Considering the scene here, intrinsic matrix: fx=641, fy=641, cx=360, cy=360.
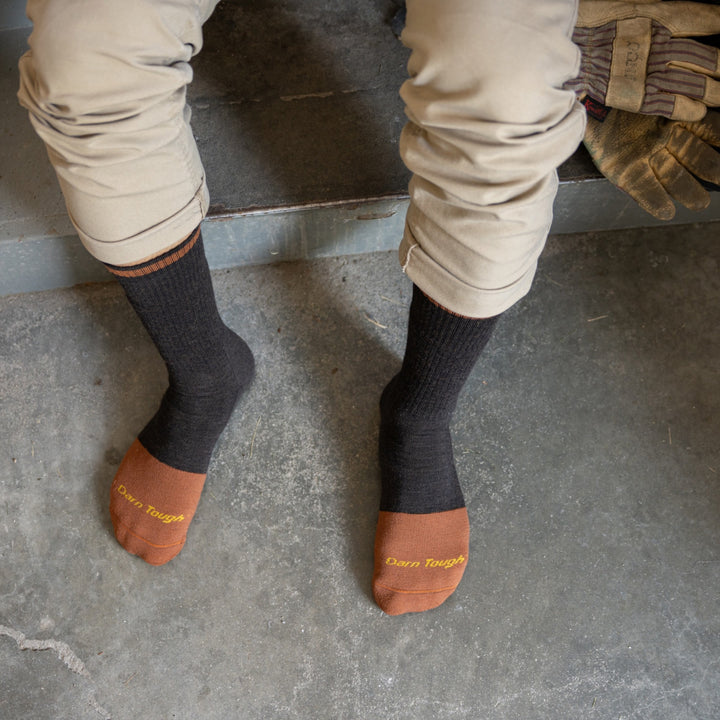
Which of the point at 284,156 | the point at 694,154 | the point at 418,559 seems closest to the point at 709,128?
the point at 694,154

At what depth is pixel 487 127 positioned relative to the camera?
0.64 meters

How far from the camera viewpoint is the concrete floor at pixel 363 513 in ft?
3.27

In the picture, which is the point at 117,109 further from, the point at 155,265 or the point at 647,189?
the point at 647,189

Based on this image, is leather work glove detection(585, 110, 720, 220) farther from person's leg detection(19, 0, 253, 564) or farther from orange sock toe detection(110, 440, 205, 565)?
orange sock toe detection(110, 440, 205, 565)

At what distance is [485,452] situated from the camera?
113 cm

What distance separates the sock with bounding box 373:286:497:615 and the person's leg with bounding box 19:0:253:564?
300mm

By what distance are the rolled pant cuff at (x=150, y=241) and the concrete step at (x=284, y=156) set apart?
0.27 meters

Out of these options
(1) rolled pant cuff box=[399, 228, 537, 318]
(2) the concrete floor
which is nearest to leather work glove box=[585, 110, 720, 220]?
(2) the concrete floor

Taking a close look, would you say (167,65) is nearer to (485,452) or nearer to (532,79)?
(532,79)

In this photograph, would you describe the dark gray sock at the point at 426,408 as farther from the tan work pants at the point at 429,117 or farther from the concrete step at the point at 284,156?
the concrete step at the point at 284,156

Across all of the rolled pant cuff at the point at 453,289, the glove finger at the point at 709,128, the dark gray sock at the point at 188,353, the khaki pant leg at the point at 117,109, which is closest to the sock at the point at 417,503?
the rolled pant cuff at the point at 453,289

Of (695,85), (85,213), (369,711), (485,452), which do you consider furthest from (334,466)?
(695,85)

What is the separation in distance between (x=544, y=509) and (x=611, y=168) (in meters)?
0.58

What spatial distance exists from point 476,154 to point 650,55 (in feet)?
1.47
